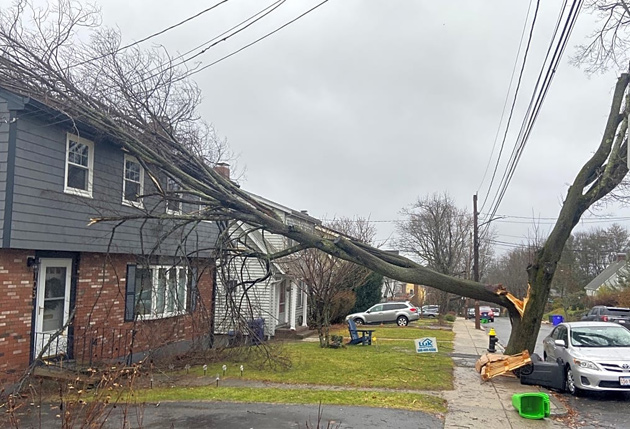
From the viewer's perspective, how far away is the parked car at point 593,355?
A: 33.1 ft

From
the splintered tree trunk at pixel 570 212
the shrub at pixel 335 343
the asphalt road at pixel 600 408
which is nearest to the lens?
the asphalt road at pixel 600 408

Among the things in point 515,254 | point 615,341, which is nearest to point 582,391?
point 615,341

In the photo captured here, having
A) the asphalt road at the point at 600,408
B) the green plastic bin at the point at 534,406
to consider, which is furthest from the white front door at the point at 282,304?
the green plastic bin at the point at 534,406

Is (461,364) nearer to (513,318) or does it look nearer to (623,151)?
(513,318)

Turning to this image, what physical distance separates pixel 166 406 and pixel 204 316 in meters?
3.36

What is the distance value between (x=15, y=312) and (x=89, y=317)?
1.44 metres

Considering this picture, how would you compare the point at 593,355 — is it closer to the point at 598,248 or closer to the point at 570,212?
the point at 570,212

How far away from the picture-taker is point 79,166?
39.5ft

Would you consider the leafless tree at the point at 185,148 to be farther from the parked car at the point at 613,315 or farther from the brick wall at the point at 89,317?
the parked car at the point at 613,315

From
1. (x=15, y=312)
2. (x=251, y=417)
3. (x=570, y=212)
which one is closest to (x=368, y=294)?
(x=570, y=212)

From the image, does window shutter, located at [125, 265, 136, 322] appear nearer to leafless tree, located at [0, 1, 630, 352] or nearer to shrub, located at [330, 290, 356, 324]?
leafless tree, located at [0, 1, 630, 352]

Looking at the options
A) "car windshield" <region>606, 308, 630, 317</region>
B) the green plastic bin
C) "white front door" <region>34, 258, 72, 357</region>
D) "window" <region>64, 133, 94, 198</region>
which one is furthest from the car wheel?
"car windshield" <region>606, 308, 630, 317</region>

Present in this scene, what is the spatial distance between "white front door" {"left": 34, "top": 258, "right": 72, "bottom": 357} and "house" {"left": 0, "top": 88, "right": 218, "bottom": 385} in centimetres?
2

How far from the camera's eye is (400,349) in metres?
18.0
